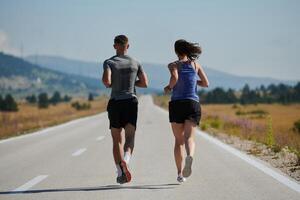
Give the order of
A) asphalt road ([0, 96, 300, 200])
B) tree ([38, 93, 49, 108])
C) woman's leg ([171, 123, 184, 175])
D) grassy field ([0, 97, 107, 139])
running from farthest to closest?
tree ([38, 93, 49, 108]), grassy field ([0, 97, 107, 139]), woman's leg ([171, 123, 184, 175]), asphalt road ([0, 96, 300, 200])

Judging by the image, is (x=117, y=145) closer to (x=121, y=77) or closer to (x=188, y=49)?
(x=121, y=77)

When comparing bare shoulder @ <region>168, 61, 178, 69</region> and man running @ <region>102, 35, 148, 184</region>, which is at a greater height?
bare shoulder @ <region>168, 61, 178, 69</region>

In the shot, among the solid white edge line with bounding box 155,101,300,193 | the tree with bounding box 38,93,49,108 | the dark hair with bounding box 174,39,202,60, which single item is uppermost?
the dark hair with bounding box 174,39,202,60

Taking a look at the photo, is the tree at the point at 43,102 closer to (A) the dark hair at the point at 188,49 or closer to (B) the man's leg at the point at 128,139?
(B) the man's leg at the point at 128,139

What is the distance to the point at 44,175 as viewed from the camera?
10.1 m

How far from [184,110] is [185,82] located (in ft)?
1.28

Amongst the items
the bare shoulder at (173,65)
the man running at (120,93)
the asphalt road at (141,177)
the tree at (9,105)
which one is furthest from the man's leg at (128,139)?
the tree at (9,105)

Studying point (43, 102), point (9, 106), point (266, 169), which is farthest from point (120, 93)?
point (43, 102)

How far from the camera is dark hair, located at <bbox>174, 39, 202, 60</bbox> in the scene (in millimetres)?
8711

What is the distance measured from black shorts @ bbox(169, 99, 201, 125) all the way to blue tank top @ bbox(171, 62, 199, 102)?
73 mm

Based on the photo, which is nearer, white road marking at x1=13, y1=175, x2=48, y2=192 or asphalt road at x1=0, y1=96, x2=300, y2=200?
asphalt road at x1=0, y1=96, x2=300, y2=200

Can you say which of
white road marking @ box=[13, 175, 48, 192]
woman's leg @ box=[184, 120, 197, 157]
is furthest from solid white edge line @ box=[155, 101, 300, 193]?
white road marking @ box=[13, 175, 48, 192]

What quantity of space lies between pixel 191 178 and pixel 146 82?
1.66 metres

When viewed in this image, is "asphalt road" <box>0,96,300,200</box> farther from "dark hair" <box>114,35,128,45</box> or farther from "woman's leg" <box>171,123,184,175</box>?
"dark hair" <box>114,35,128,45</box>
